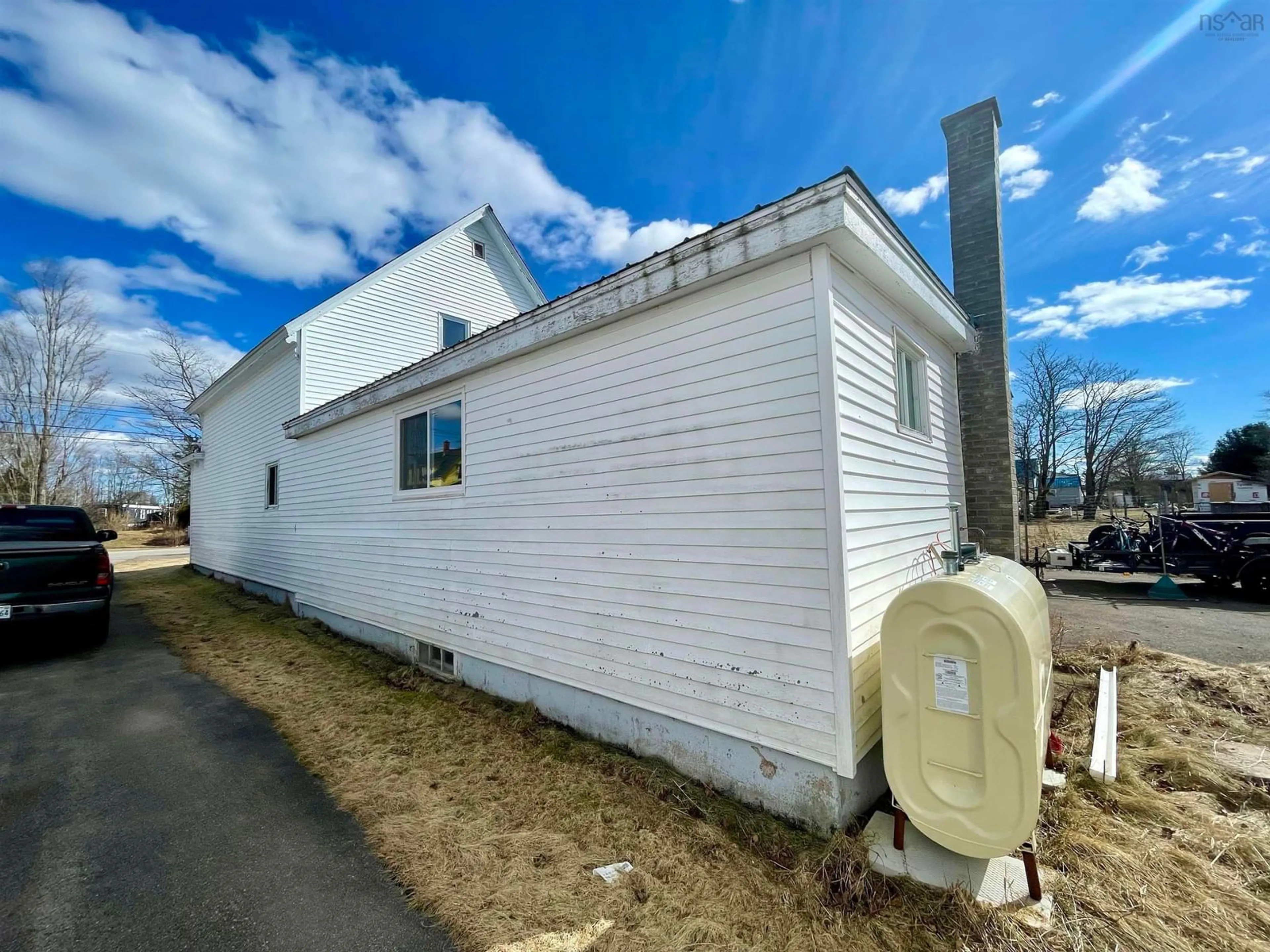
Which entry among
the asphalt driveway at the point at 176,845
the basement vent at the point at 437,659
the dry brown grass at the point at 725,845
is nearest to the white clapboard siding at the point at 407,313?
the basement vent at the point at 437,659

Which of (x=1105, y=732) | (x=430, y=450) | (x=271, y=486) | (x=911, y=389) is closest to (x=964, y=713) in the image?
(x=1105, y=732)

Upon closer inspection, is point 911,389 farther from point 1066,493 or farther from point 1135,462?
point 1066,493

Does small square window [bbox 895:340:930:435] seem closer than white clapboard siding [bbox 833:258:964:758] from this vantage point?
No

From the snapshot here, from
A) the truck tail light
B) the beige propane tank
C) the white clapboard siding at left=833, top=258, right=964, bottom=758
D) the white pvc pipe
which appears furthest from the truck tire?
the truck tail light

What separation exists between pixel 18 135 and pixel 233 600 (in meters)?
9.77

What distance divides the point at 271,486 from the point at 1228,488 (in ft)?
164

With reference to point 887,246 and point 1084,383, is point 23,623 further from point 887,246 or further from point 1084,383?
point 1084,383

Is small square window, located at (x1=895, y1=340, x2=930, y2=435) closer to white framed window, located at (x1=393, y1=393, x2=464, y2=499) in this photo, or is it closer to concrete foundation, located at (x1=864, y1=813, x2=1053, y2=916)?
concrete foundation, located at (x1=864, y1=813, x2=1053, y2=916)

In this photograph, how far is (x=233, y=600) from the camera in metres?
11.4

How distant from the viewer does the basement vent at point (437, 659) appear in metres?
5.91

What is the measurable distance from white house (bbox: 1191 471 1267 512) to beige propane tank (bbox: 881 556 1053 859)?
39459mm

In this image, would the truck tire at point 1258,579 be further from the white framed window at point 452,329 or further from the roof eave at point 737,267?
the white framed window at point 452,329

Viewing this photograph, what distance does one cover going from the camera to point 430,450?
639 centimetres

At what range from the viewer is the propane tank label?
248cm
